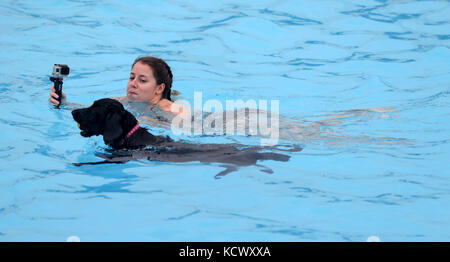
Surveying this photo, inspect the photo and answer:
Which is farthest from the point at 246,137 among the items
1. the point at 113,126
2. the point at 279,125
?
the point at 113,126

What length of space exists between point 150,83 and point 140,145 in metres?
1.21

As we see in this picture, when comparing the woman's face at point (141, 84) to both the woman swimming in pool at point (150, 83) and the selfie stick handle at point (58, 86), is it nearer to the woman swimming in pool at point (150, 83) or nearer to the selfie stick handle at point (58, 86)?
the woman swimming in pool at point (150, 83)

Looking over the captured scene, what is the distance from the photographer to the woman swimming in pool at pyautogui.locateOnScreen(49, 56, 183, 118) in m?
5.68

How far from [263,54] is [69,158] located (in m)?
4.35

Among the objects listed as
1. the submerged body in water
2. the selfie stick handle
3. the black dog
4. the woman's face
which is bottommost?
the black dog

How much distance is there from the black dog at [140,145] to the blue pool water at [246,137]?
0.34 feet

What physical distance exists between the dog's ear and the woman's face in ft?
3.88

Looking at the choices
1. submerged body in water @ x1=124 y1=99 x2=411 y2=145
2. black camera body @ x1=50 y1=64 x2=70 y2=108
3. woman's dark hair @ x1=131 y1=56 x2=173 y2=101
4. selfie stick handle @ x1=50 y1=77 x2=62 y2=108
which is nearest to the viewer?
black camera body @ x1=50 y1=64 x2=70 y2=108

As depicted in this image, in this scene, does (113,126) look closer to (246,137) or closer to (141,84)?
(141,84)

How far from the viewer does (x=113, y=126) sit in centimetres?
449

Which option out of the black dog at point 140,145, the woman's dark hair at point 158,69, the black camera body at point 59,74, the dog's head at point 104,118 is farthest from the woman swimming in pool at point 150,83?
the dog's head at point 104,118

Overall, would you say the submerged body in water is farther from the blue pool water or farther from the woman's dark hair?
the woman's dark hair

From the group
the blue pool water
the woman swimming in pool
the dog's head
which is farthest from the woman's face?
the dog's head
